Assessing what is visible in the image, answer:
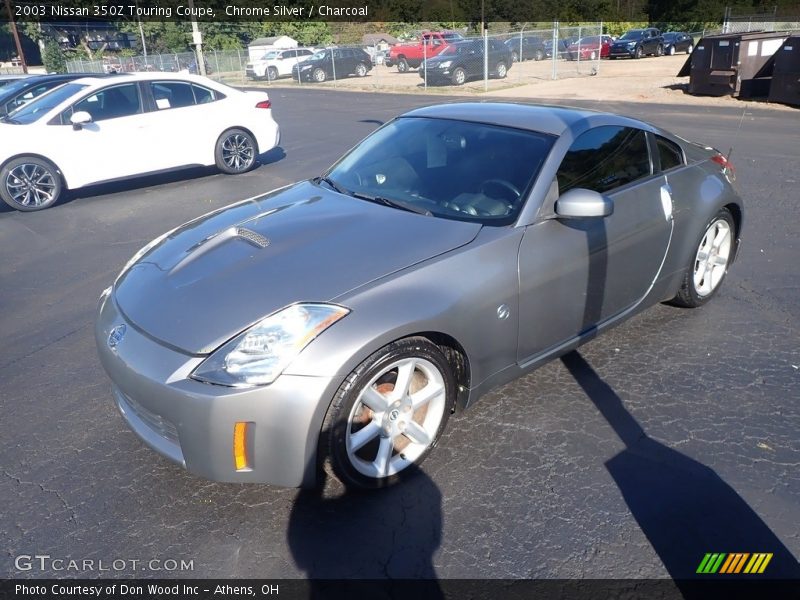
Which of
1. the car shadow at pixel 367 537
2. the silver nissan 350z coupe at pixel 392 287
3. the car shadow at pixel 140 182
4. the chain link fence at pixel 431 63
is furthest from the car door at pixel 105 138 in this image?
the chain link fence at pixel 431 63

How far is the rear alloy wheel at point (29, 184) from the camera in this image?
8336 mm

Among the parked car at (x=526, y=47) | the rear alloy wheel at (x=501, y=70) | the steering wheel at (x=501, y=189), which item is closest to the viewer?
the steering wheel at (x=501, y=189)

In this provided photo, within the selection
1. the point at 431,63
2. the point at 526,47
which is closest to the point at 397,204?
the point at 431,63

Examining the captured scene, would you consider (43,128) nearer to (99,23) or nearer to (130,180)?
(130,180)

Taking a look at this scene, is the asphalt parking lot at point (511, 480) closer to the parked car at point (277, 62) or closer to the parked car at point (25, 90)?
the parked car at point (25, 90)

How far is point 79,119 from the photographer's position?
855 cm

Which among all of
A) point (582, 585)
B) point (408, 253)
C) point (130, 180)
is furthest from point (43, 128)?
point (582, 585)

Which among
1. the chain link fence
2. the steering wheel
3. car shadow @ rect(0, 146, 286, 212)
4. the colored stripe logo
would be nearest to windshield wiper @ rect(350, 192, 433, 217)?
the steering wheel

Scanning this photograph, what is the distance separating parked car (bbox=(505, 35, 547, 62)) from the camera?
29.5m

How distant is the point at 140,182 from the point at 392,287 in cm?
855

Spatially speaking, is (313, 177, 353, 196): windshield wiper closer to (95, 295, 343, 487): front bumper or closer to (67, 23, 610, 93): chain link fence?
(95, 295, 343, 487): front bumper

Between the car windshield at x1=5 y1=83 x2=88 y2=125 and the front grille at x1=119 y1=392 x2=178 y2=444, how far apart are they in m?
7.32

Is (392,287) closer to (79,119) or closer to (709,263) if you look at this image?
(709,263)

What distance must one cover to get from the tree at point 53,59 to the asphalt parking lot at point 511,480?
4674cm
